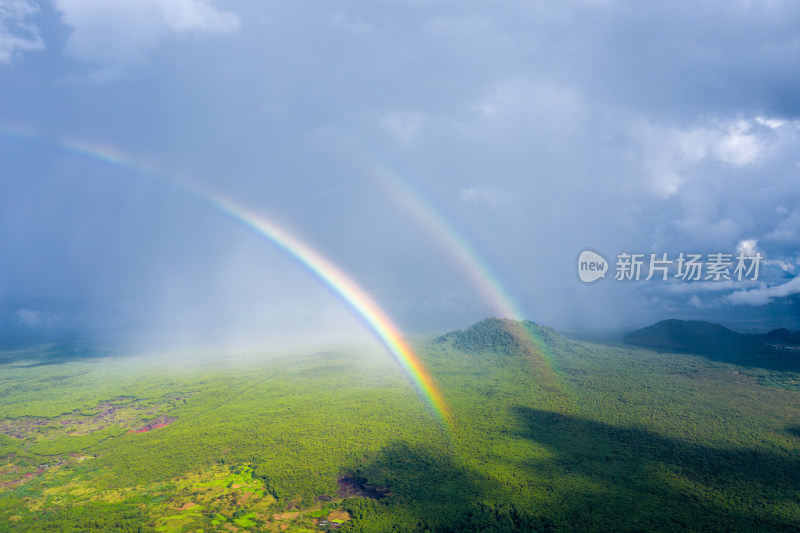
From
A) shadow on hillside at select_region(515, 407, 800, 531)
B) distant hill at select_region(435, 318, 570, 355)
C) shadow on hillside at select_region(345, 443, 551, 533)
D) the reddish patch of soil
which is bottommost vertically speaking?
the reddish patch of soil

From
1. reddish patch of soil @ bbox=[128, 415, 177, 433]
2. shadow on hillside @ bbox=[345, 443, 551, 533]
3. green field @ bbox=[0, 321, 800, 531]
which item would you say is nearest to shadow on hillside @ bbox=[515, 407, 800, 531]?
green field @ bbox=[0, 321, 800, 531]

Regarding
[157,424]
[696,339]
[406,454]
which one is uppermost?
[696,339]

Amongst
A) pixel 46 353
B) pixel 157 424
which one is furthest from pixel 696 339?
pixel 46 353

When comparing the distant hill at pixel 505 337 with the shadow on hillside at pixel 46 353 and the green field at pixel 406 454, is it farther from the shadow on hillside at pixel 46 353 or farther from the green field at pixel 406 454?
the shadow on hillside at pixel 46 353

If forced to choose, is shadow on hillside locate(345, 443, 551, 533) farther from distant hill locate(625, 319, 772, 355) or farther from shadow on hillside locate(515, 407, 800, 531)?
distant hill locate(625, 319, 772, 355)

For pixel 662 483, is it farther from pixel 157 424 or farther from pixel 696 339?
pixel 696 339

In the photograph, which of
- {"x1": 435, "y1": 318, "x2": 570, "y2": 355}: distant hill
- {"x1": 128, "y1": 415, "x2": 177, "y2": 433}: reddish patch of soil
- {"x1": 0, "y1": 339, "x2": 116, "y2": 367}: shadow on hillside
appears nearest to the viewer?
{"x1": 128, "y1": 415, "x2": 177, "y2": 433}: reddish patch of soil

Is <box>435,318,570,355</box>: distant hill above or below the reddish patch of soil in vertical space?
above
